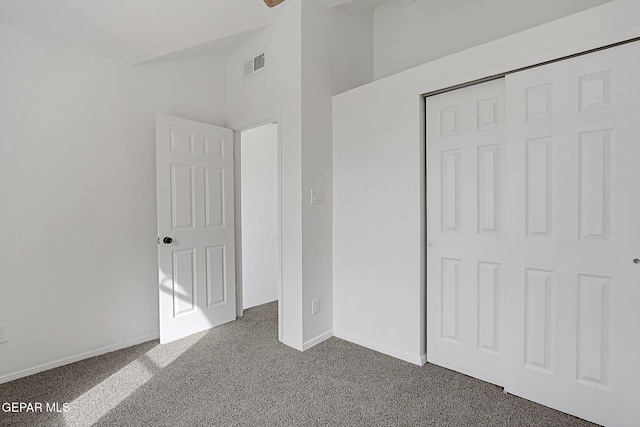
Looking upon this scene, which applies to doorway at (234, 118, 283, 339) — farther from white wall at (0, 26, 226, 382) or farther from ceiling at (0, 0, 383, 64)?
ceiling at (0, 0, 383, 64)

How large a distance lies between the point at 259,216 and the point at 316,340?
6.11ft

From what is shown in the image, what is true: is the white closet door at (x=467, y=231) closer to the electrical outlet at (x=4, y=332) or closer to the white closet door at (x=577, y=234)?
the white closet door at (x=577, y=234)

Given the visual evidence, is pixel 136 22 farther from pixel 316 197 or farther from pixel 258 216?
pixel 258 216

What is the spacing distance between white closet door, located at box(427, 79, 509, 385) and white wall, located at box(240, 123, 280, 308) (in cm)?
228

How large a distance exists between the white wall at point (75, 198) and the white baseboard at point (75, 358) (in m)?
0.02

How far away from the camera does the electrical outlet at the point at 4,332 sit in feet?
6.97

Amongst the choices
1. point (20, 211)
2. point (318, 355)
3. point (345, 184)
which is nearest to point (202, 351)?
point (318, 355)

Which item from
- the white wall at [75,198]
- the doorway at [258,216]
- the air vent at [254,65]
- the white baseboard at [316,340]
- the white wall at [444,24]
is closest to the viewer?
the white wall at [75,198]

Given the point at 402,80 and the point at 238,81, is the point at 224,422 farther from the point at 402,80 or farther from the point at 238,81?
the point at 238,81

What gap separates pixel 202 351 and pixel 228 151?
74.1 inches

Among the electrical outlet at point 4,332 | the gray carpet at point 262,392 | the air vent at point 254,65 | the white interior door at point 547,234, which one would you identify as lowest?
the gray carpet at point 262,392

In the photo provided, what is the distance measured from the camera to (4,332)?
2.14 meters
